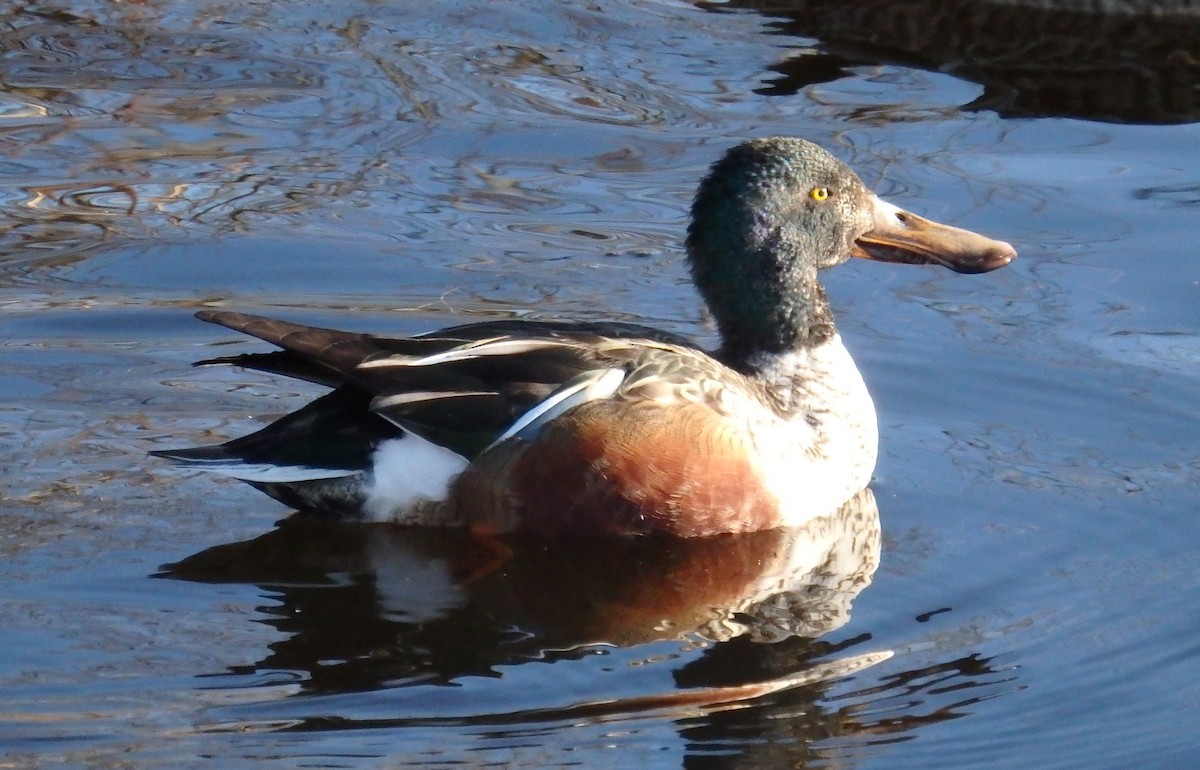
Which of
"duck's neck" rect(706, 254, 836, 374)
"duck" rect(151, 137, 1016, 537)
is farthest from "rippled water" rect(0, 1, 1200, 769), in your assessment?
"duck's neck" rect(706, 254, 836, 374)

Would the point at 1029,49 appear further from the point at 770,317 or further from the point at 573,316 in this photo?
the point at 770,317

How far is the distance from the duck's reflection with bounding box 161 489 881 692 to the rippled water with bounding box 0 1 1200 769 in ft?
0.06

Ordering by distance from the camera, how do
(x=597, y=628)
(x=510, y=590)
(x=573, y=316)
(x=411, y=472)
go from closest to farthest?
(x=597, y=628), (x=510, y=590), (x=411, y=472), (x=573, y=316)

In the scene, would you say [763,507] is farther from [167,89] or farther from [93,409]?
[167,89]

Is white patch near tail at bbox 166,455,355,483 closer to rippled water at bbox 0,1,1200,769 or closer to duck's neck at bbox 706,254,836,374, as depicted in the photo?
rippled water at bbox 0,1,1200,769

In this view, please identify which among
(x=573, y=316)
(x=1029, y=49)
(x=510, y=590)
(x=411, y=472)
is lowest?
(x=510, y=590)

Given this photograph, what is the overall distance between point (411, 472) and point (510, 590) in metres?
0.59

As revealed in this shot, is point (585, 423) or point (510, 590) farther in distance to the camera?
point (585, 423)

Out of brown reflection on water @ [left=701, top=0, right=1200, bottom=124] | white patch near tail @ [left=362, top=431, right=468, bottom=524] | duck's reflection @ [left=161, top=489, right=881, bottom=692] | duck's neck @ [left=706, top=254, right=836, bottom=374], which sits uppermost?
brown reflection on water @ [left=701, top=0, right=1200, bottom=124]

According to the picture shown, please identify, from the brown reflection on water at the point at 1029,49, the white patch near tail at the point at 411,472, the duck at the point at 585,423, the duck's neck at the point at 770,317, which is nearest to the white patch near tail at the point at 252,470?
the duck at the point at 585,423

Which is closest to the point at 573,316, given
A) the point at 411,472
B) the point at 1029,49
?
the point at 411,472

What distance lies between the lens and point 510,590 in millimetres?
5645

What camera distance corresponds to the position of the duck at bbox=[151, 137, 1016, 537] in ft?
19.3

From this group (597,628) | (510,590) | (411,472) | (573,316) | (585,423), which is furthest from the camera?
(573,316)
